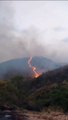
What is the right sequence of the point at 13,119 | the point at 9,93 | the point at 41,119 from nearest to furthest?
1. the point at 13,119
2. the point at 41,119
3. the point at 9,93

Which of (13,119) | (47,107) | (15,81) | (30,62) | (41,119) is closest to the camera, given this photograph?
(13,119)

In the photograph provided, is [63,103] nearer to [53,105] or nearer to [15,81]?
[53,105]

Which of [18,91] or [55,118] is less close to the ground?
[18,91]

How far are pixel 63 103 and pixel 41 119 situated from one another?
8218mm

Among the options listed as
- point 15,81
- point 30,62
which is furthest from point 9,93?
point 30,62

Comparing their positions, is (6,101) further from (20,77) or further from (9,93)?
(20,77)

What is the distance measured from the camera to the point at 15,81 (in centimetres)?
4038

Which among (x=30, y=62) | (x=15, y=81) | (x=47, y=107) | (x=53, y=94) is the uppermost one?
(x=30, y=62)

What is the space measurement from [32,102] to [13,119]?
521 inches

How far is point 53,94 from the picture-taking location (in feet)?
123

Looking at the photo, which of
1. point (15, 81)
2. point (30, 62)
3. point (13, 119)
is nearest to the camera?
point (13, 119)

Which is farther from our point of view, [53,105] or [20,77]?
[20,77]

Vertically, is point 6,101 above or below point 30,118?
above

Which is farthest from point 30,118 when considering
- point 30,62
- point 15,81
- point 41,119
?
point 30,62
